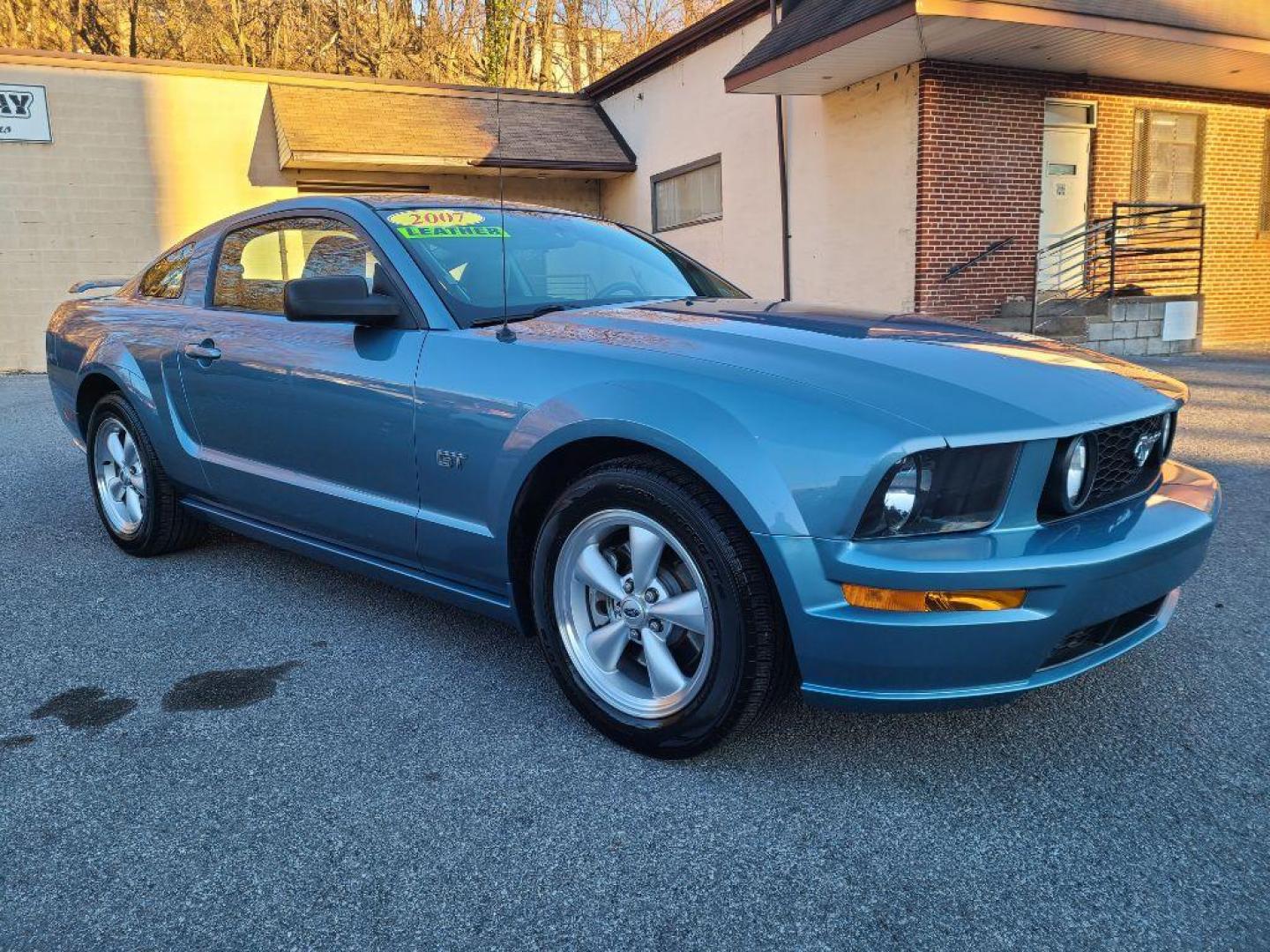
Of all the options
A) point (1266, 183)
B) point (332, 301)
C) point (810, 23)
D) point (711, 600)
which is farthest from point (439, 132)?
point (711, 600)

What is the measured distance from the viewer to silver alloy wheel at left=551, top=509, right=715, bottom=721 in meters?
2.36

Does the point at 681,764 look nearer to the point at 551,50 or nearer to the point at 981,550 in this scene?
the point at 981,550

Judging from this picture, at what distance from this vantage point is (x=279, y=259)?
3.83 m

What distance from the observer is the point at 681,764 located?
2.43 metres

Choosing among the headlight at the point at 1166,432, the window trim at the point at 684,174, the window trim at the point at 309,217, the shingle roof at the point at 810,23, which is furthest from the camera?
the window trim at the point at 684,174

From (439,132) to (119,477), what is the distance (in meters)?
12.5

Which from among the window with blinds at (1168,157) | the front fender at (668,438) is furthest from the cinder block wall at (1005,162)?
the front fender at (668,438)

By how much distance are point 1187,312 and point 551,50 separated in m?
16.3

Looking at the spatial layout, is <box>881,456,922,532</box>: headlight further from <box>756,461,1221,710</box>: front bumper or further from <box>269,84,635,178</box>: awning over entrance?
<box>269,84,635,178</box>: awning over entrance

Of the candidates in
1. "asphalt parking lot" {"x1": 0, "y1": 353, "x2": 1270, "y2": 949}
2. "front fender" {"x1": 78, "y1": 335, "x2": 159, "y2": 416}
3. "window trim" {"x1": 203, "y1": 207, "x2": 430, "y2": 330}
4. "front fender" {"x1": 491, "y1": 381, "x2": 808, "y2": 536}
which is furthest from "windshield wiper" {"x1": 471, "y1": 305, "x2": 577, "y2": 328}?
"front fender" {"x1": 78, "y1": 335, "x2": 159, "y2": 416}

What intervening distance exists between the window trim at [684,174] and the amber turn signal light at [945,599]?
13566mm

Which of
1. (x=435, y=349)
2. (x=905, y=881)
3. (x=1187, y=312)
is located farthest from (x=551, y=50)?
(x=905, y=881)

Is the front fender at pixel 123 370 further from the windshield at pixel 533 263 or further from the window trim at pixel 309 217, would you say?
the windshield at pixel 533 263

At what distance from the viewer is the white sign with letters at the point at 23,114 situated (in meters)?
13.4
